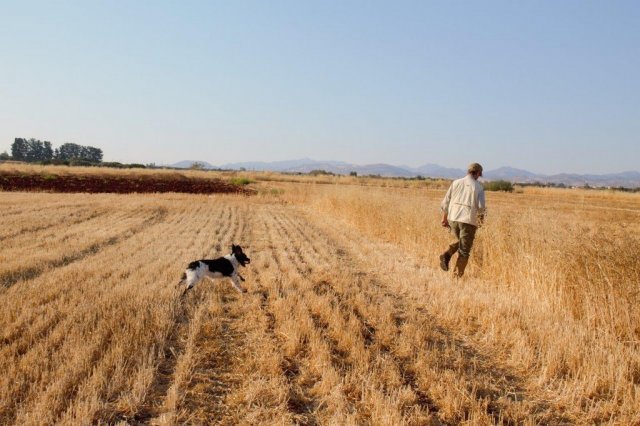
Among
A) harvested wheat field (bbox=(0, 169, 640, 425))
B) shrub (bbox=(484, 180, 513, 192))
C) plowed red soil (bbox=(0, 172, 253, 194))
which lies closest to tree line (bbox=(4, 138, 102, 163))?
plowed red soil (bbox=(0, 172, 253, 194))

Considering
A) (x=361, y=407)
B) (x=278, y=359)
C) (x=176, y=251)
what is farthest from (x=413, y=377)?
(x=176, y=251)

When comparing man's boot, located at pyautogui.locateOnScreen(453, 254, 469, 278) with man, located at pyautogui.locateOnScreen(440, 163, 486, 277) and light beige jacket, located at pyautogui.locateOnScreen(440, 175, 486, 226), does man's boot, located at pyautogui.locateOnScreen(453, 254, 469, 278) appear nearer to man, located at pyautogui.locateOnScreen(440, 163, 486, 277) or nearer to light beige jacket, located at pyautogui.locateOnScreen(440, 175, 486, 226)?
man, located at pyautogui.locateOnScreen(440, 163, 486, 277)

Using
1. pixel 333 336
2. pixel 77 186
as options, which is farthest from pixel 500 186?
pixel 333 336

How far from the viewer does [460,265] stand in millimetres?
8234

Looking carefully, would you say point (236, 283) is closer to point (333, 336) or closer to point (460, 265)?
point (333, 336)

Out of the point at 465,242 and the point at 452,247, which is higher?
the point at 465,242

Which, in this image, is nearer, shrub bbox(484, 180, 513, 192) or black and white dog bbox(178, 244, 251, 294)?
black and white dog bbox(178, 244, 251, 294)

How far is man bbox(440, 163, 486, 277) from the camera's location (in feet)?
26.3

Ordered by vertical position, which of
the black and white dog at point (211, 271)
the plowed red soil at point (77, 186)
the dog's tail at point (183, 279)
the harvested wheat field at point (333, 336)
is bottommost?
the harvested wheat field at point (333, 336)

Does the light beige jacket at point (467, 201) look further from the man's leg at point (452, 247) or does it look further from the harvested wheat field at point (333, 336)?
the harvested wheat field at point (333, 336)

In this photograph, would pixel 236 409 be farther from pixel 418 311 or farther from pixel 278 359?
pixel 418 311

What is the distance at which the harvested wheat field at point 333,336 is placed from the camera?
3.56 m

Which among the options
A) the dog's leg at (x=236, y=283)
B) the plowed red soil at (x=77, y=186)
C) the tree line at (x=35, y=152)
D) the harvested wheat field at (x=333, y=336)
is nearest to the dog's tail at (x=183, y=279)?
the harvested wheat field at (x=333, y=336)

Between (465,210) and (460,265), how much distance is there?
106 cm
